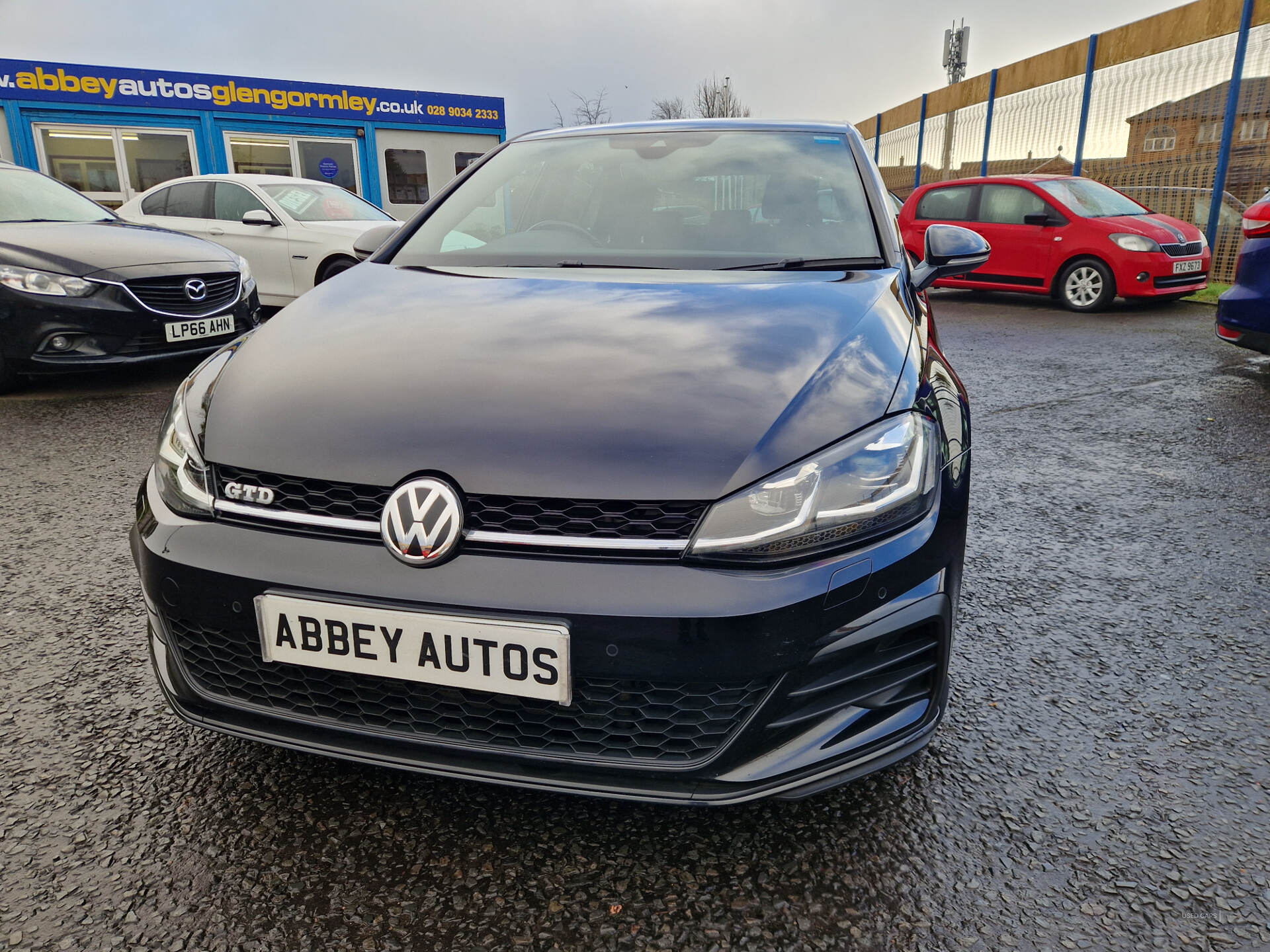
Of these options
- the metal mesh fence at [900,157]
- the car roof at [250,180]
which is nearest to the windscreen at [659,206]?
the car roof at [250,180]

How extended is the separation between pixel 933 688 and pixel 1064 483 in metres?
2.56

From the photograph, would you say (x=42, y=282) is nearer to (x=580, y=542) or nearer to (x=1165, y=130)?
(x=580, y=542)

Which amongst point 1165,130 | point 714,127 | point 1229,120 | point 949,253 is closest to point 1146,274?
point 1229,120

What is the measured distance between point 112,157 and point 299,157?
2795 mm

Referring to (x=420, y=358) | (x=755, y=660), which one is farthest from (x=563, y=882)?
(x=420, y=358)

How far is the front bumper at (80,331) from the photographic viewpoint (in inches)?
194

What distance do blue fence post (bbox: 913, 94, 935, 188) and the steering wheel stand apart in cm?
1750

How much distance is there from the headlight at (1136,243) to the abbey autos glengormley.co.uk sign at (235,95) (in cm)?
1153

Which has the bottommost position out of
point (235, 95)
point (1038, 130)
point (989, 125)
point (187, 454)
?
point (187, 454)

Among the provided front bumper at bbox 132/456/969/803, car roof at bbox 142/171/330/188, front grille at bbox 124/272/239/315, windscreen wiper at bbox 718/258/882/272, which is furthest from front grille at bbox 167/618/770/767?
car roof at bbox 142/171/330/188

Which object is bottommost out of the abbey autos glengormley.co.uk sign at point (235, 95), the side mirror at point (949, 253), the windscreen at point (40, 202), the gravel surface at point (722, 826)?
the gravel surface at point (722, 826)

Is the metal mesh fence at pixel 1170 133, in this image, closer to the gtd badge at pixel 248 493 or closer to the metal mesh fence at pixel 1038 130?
the metal mesh fence at pixel 1038 130

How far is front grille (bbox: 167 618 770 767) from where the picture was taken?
1400 millimetres

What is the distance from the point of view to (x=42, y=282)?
4957 millimetres
